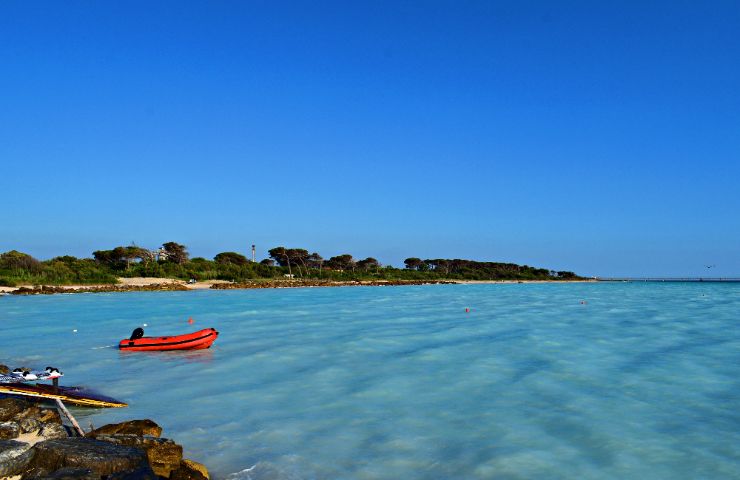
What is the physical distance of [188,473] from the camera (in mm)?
5121

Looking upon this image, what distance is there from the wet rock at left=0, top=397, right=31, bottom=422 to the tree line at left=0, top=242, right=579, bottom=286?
40.9 metres

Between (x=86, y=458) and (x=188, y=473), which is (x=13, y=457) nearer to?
(x=86, y=458)

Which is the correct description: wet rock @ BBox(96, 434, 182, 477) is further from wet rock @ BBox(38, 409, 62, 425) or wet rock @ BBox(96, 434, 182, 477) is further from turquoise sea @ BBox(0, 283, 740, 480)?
wet rock @ BBox(38, 409, 62, 425)

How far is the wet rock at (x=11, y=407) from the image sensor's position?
6684 mm

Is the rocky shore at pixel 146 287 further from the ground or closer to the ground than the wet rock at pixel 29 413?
further from the ground

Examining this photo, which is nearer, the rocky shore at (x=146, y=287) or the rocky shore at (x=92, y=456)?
the rocky shore at (x=92, y=456)

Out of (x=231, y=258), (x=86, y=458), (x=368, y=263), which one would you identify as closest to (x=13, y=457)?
(x=86, y=458)

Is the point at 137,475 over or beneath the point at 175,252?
beneath

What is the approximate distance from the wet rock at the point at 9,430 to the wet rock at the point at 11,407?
0.74m

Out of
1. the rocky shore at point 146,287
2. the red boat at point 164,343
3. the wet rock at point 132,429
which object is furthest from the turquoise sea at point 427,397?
the rocky shore at point 146,287

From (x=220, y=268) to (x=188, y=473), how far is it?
63.1m

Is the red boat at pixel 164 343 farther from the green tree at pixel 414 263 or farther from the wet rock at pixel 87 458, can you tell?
the green tree at pixel 414 263

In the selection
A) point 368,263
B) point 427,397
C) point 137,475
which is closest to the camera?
point 137,475

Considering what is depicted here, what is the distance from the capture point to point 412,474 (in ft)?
19.0
